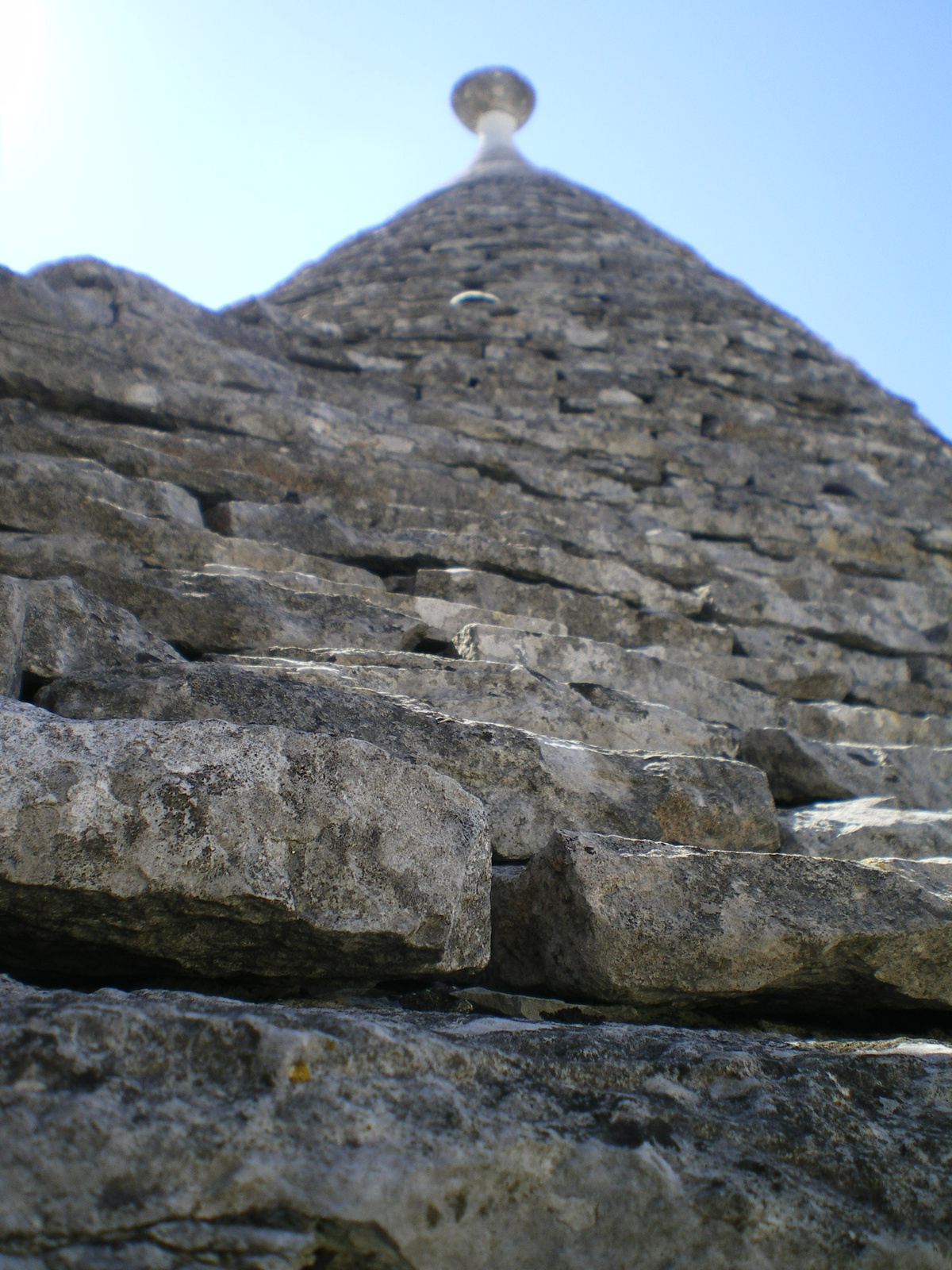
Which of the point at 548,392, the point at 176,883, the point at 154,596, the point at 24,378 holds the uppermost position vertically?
the point at 548,392

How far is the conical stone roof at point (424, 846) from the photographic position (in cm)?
70

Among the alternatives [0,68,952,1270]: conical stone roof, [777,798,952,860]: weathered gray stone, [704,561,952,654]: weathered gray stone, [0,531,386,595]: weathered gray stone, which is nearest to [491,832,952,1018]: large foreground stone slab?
[0,68,952,1270]: conical stone roof

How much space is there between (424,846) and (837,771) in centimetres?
113

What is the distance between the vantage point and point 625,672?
2.14m

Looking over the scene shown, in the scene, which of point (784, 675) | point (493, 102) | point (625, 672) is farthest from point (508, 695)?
point (493, 102)

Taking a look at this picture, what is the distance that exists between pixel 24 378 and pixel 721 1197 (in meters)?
2.40

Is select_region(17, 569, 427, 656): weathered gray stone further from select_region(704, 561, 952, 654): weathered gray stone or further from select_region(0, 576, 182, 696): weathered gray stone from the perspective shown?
select_region(704, 561, 952, 654): weathered gray stone

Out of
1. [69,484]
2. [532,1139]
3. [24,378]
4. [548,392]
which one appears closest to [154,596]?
[69,484]

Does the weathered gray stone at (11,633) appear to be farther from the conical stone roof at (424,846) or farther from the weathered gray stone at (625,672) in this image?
the weathered gray stone at (625,672)

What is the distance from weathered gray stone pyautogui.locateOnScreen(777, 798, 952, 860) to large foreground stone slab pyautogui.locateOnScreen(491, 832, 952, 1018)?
1.05 feet

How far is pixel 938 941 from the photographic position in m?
1.20

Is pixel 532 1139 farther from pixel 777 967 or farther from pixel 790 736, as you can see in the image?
pixel 790 736

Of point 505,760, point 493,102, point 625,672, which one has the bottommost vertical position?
point 505,760

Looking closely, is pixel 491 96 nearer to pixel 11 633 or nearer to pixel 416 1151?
pixel 11 633
